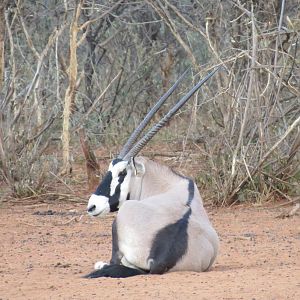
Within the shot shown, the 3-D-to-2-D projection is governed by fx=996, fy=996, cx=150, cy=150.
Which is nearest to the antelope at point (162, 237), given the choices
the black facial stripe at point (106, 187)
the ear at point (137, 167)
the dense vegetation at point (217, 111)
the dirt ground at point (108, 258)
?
the dirt ground at point (108, 258)

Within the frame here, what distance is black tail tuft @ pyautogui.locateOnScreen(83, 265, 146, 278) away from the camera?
5547mm

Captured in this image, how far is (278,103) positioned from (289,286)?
13.4ft

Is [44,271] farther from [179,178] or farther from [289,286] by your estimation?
[289,286]

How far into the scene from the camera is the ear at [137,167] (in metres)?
6.50

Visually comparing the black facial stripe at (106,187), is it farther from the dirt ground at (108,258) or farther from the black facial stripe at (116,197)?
the dirt ground at (108,258)

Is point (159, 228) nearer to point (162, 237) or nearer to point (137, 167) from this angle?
point (162, 237)

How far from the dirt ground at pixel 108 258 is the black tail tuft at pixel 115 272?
9cm

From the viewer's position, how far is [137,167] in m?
6.52

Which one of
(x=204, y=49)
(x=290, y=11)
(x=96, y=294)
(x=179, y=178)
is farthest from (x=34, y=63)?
(x=96, y=294)

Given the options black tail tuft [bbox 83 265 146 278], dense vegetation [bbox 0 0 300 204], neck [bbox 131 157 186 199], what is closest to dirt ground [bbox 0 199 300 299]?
black tail tuft [bbox 83 265 146 278]

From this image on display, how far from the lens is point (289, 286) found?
5020 millimetres

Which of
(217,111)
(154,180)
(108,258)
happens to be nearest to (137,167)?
(154,180)

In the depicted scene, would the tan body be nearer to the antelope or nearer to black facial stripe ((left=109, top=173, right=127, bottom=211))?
the antelope

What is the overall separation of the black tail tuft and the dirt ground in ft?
0.29
